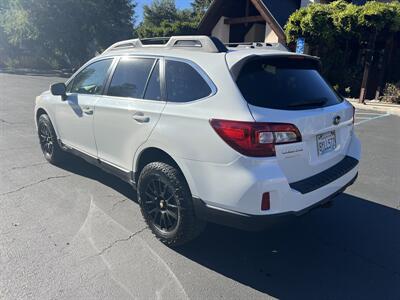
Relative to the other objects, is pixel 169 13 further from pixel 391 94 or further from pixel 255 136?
pixel 255 136

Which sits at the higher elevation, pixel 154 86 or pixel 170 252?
pixel 154 86

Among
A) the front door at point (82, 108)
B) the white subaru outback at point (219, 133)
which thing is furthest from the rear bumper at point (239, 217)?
the front door at point (82, 108)

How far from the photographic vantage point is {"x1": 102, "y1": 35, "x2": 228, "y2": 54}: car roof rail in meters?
3.18

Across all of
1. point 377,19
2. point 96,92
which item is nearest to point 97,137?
point 96,92

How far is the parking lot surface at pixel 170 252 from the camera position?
9.18 ft

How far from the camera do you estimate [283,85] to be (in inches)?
119

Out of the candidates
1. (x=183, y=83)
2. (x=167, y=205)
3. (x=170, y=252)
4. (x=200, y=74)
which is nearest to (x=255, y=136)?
(x=200, y=74)

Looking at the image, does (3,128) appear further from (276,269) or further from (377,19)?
(377,19)

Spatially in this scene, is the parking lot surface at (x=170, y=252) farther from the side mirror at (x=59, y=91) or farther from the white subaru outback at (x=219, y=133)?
the side mirror at (x=59, y=91)

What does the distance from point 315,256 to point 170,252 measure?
1340 millimetres

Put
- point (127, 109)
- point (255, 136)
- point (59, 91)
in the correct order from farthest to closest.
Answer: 1. point (59, 91)
2. point (127, 109)
3. point (255, 136)

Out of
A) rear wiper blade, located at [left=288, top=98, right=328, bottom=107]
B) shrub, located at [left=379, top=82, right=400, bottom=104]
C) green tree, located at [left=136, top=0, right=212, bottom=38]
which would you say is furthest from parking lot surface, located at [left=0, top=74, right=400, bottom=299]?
green tree, located at [left=136, top=0, right=212, bottom=38]

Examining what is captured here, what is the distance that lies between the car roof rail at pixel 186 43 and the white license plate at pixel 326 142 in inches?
44.6

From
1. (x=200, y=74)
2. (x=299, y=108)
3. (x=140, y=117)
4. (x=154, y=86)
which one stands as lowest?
(x=140, y=117)
